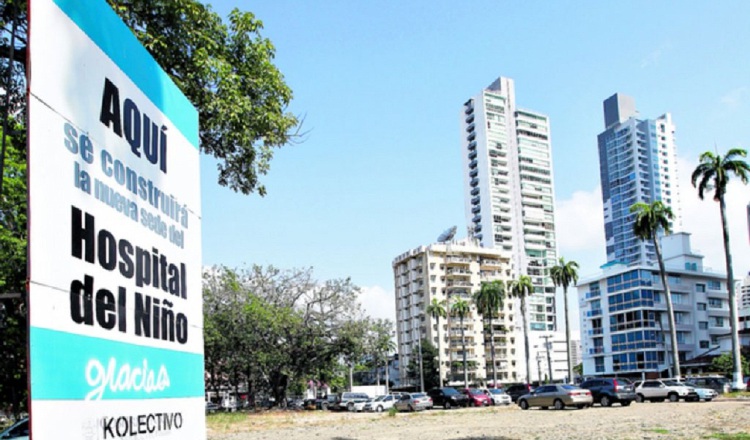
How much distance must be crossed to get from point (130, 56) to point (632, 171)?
196310 mm

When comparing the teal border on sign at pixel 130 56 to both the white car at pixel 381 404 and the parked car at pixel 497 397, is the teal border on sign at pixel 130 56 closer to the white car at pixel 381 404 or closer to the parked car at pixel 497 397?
the parked car at pixel 497 397

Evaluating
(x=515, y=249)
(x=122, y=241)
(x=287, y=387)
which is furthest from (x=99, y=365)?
(x=515, y=249)

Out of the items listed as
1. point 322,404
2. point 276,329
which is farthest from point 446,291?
point 276,329

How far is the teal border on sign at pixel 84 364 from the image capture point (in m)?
2.50

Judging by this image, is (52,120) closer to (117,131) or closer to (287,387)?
(117,131)

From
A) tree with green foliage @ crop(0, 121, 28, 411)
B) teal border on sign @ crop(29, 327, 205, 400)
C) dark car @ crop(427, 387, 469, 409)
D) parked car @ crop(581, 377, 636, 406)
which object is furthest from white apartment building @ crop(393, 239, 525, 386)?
teal border on sign @ crop(29, 327, 205, 400)

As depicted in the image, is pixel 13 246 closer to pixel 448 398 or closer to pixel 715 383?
pixel 448 398

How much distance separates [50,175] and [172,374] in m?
1.55

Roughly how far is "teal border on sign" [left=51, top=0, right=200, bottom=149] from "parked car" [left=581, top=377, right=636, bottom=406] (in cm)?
3741

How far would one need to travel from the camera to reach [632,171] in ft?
612

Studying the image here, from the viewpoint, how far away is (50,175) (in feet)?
8.73

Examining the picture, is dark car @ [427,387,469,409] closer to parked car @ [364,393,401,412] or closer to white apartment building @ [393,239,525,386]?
parked car @ [364,393,401,412]

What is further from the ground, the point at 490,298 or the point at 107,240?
the point at 490,298

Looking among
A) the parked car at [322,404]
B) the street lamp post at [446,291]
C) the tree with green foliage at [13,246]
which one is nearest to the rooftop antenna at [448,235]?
the street lamp post at [446,291]
